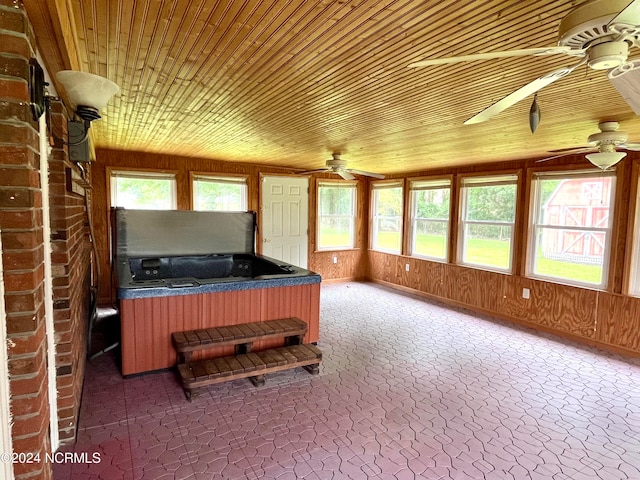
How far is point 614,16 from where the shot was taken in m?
1.05

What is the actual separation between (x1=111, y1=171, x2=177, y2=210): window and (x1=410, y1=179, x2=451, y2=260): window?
157 inches

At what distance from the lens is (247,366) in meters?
2.86

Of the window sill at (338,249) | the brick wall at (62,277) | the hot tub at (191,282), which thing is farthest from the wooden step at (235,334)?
the window sill at (338,249)

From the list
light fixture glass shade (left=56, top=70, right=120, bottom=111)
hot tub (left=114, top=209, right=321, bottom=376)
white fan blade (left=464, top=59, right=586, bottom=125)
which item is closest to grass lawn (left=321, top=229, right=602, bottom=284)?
hot tub (left=114, top=209, right=321, bottom=376)

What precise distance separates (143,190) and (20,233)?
4.56m

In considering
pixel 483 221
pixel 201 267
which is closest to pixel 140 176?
pixel 201 267

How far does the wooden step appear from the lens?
9.58ft

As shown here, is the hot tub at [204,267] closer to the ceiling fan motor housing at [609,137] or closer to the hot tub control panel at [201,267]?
the hot tub control panel at [201,267]

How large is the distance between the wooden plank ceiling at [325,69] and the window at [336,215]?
318 cm

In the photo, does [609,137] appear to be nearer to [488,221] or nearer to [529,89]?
[529,89]

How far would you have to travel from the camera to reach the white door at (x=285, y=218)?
6.34 metres

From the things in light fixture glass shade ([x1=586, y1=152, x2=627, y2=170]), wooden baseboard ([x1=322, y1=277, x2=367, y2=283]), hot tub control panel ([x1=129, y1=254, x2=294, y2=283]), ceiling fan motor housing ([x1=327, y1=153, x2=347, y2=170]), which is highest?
ceiling fan motor housing ([x1=327, y1=153, x2=347, y2=170])

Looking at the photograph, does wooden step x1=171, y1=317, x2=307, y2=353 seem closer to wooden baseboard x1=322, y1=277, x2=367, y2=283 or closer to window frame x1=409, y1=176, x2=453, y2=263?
window frame x1=409, y1=176, x2=453, y2=263

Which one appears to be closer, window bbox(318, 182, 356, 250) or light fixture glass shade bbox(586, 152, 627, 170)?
light fixture glass shade bbox(586, 152, 627, 170)
